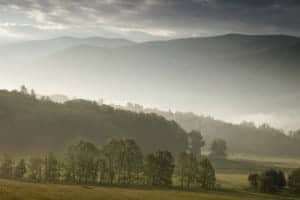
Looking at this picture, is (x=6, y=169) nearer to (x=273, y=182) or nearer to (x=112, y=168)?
(x=112, y=168)

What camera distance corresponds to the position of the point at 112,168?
15362cm

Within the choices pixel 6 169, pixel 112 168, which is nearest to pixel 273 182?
pixel 112 168

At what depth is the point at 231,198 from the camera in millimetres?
117688

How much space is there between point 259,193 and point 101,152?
54.9 metres

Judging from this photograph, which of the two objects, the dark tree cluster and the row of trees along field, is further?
the dark tree cluster

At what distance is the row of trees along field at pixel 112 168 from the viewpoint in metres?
142

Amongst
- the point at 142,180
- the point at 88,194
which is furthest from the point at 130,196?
the point at 142,180

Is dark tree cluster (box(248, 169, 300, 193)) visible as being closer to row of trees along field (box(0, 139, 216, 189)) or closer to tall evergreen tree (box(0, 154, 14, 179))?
row of trees along field (box(0, 139, 216, 189))

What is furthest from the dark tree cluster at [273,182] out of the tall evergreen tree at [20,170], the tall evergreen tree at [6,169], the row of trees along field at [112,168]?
the tall evergreen tree at [6,169]

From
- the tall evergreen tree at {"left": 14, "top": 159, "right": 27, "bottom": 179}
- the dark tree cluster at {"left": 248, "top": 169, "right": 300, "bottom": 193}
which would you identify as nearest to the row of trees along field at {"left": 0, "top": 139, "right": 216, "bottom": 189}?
the tall evergreen tree at {"left": 14, "top": 159, "right": 27, "bottom": 179}

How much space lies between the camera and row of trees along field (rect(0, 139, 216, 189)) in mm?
141750

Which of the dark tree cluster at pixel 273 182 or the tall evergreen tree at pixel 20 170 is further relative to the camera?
the dark tree cluster at pixel 273 182

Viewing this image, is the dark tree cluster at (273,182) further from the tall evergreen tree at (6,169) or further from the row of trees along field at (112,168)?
the tall evergreen tree at (6,169)

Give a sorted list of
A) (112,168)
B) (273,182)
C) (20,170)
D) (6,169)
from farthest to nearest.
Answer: (112,168)
(273,182)
(6,169)
(20,170)
